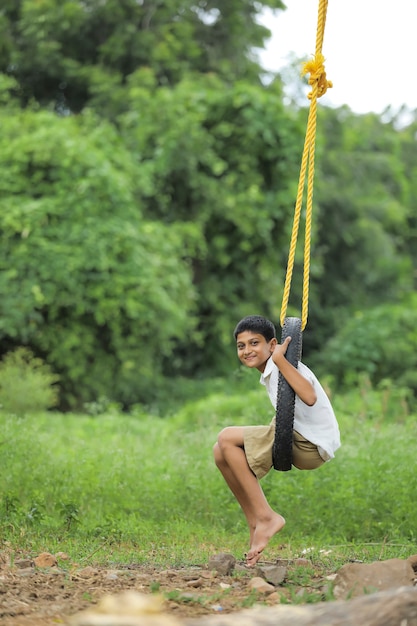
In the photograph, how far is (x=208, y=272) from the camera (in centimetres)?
1783

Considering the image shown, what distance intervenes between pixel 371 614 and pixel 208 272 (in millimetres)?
14904

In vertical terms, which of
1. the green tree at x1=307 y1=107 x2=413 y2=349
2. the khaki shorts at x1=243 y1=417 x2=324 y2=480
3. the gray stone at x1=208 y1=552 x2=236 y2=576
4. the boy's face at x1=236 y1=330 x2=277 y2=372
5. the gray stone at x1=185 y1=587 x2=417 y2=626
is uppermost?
the green tree at x1=307 y1=107 x2=413 y2=349

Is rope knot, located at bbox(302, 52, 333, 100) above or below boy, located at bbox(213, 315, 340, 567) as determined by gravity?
above

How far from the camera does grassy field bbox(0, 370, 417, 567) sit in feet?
19.0

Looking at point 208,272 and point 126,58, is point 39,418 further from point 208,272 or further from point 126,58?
point 126,58

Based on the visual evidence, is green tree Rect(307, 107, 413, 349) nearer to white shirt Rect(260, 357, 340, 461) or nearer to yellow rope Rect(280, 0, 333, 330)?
yellow rope Rect(280, 0, 333, 330)

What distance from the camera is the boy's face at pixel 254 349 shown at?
4.87 meters

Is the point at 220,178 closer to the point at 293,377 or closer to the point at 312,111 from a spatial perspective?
the point at 312,111

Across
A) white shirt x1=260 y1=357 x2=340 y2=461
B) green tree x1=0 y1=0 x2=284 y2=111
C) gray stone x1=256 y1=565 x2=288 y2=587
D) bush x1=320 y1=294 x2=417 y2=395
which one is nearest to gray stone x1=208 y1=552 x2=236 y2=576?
gray stone x1=256 y1=565 x2=288 y2=587

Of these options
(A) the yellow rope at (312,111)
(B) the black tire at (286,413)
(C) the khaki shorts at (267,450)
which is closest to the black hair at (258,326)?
(A) the yellow rope at (312,111)

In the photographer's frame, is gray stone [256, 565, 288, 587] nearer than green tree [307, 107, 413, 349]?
Yes

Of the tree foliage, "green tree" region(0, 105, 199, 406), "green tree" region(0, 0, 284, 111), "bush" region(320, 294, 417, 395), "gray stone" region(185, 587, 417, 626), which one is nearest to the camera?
"gray stone" region(185, 587, 417, 626)

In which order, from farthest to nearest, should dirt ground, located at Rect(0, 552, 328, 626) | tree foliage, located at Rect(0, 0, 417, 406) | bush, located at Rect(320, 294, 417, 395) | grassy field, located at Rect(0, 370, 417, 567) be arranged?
bush, located at Rect(320, 294, 417, 395) → tree foliage, located at Rect(0, 0, 417, 406) → grassy field, located at Rect(0, 370, 417, 567) → dirt ground, located at Rect(0, 552, 328, 626)

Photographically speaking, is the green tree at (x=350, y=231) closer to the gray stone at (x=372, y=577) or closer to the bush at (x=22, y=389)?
the bush at (x=22, y=389)
